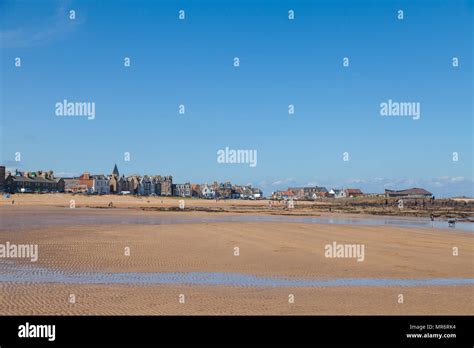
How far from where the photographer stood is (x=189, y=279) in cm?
1576

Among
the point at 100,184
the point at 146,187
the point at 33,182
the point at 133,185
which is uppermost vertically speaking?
the point at 33,182

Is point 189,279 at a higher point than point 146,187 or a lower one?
lower

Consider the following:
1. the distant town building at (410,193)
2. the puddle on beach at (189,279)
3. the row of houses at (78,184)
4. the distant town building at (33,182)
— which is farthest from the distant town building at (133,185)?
the puddle on beach at (189,279)

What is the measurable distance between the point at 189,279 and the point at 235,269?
2685 millimetres

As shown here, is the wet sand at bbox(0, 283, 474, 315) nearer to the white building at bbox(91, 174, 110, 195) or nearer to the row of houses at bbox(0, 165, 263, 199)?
the row of houses at bbox(0, 165, 263, 199)

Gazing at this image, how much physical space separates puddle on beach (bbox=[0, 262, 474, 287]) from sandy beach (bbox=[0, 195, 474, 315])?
0.28m

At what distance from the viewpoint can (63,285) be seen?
1444 cm

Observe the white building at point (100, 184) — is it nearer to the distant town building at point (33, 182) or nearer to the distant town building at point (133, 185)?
the distant town building at point (133, 185)

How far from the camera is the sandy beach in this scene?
12.2m

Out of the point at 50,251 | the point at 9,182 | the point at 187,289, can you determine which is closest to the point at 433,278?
the point at 187,289

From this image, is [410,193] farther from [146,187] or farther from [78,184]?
[78,184]

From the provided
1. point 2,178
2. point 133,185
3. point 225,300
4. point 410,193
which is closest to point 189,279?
point 225,300

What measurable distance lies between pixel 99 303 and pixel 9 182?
12651 centimetres
